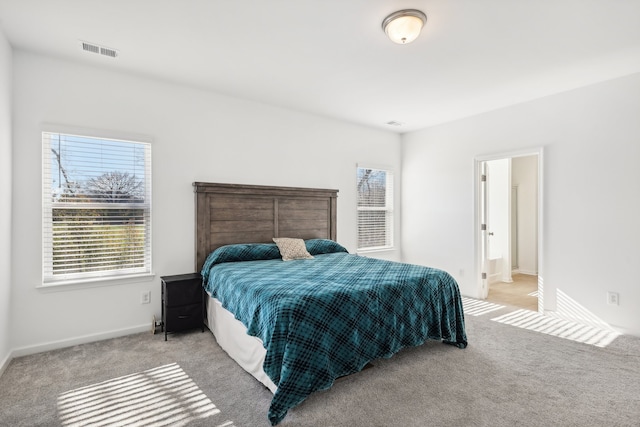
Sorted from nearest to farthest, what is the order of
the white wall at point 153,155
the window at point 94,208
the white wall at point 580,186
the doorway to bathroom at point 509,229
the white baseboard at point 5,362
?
the white baseboard at point 5,362, the white wall at point 153,155, the window at point 94,208, the white wall at point 580,186, the doorway to bathroom at point 509,229

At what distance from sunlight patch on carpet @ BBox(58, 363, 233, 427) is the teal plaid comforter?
512 mm

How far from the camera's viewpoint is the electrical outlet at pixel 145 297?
344 centimetres

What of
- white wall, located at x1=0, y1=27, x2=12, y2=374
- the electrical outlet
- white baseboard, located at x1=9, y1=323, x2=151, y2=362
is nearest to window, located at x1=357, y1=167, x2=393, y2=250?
the electrical outlet

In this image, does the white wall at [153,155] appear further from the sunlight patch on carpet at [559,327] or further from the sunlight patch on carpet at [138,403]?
the sunlight patch on carpet at [559,327]

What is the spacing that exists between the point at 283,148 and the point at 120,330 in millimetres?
2833

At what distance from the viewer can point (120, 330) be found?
10.9 feet

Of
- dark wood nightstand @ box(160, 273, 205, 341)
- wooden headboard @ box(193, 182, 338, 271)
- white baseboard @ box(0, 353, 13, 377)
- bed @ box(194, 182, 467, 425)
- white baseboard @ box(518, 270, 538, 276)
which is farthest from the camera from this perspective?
white baseboard @ box(518, 270, 538, 276)

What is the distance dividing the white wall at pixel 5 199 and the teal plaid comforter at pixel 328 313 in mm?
1584

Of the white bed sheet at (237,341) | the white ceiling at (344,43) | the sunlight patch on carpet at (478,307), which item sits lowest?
the sunlight patch on carpet at (478,307)

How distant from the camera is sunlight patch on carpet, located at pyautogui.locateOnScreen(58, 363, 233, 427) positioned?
198cm

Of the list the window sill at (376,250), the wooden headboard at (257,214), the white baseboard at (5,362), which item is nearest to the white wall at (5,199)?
the white baseboard at (5,362)

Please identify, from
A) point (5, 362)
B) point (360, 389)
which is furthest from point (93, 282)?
point (360, 389)

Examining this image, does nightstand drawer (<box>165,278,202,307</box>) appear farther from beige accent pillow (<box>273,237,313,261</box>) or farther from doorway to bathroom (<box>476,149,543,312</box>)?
doorway to bathroom (<box>476,149,543,312</box>)

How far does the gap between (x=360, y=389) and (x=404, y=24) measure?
8.57ft
